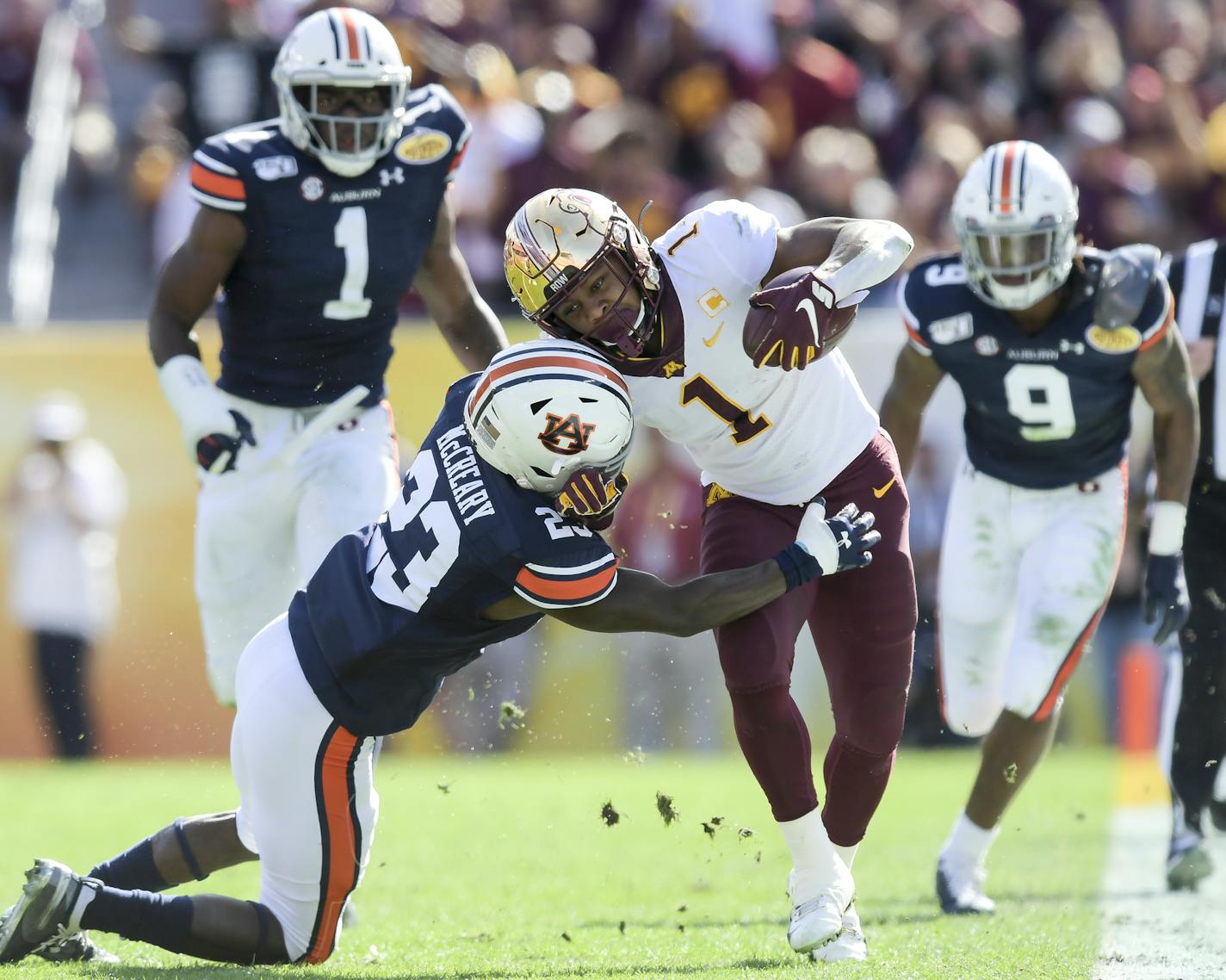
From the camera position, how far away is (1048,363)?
541cm

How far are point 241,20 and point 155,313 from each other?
588 centimetres

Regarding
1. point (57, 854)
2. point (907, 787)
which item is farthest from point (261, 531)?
point (907, 787)

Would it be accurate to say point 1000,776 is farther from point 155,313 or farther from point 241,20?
point 241,20

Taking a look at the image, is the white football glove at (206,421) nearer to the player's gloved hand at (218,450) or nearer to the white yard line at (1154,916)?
the player's gloved hand at (218,450)

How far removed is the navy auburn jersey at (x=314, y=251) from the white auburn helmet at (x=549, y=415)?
1519mm

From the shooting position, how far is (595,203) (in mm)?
4055

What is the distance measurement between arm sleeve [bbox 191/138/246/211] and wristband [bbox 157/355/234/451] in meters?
0.46

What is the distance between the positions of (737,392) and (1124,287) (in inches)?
61.7

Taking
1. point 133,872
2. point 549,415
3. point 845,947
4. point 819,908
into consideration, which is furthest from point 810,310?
point 133,872

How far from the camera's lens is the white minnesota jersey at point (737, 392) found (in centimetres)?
424

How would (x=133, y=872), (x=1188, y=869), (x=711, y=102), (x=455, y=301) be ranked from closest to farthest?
(x=133, y=872) → (x=455, y=301) → (x=1188, y=869) → (x=711, y=102)

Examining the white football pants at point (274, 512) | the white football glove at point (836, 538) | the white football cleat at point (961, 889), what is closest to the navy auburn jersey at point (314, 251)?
the white football pants at point (274, 512)

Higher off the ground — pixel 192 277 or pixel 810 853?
pixel 192 277

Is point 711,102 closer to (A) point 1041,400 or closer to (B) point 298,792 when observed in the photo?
(A) point 1041,400
